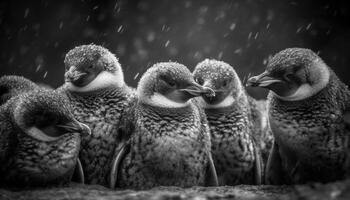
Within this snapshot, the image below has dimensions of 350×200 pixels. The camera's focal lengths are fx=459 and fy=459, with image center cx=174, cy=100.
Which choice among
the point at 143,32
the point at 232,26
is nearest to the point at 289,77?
the point at 232,26

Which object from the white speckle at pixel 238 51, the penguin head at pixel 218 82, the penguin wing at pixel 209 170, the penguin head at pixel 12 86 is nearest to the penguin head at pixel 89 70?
the penguin head at pixel 12 86

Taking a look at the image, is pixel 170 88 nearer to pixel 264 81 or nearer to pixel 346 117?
pixel 264 81

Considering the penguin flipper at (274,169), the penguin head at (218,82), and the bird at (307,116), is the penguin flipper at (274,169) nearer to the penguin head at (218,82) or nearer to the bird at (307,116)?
the bird at (307,116)

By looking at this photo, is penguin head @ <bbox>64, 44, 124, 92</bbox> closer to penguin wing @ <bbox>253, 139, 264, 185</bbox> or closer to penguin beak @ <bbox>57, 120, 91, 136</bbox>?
penguin beak @ <bbox>57, 120, 91, 136</bbox>

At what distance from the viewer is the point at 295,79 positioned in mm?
3979

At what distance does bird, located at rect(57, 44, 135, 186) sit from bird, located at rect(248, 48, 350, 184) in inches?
54.5

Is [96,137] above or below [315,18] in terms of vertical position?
below

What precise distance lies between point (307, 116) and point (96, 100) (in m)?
1.96

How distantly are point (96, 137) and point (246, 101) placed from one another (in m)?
1.67

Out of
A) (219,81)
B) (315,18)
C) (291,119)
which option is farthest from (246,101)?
(315,18)

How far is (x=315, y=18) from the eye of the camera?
9.52m

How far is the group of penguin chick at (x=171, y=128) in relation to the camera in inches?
147

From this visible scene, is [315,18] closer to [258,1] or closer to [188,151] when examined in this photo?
[258,1]

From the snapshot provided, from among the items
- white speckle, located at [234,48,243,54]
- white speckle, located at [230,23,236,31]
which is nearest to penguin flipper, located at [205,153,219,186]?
white speckle, located at [234,48,243,54]
